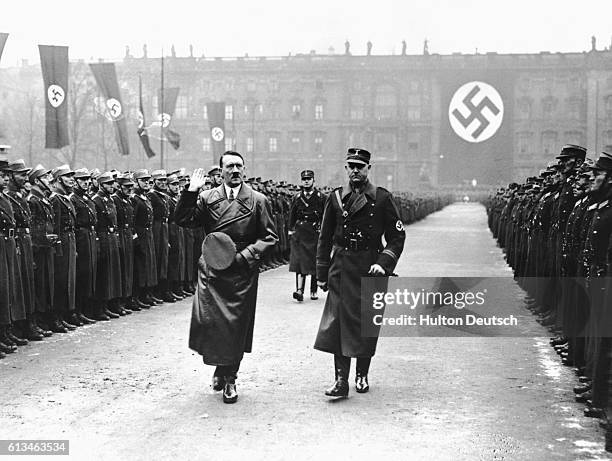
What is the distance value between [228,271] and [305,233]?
6.21 m

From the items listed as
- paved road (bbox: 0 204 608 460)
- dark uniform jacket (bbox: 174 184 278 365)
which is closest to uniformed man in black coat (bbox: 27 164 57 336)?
paved road (bbox: 0 204 608 460)

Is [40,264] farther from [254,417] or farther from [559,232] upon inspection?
[559,232]

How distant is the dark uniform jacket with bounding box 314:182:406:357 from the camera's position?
6.31 meters

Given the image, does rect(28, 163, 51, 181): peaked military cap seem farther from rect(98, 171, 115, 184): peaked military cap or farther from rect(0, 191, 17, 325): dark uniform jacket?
rect(98, 171, 115, 184): peaked military cap

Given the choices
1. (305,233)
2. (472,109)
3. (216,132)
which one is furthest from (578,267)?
(472,109)

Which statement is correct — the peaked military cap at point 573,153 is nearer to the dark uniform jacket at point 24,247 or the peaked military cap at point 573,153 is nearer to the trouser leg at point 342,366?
the trouser leg at point 342,366

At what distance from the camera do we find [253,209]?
6.34m

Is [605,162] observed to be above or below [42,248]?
above

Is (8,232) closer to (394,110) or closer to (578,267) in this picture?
(578,267)

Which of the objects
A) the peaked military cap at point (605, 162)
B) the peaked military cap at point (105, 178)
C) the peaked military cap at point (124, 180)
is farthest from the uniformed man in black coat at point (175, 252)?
the peaked military cap at point (605, 162)

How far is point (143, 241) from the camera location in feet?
36.6

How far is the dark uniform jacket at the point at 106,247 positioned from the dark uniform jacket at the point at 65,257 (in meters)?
0.69

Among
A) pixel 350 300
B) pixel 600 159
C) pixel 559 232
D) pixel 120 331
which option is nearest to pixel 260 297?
pixel 120 331

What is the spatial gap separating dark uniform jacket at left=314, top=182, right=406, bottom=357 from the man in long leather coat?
0.51 m
